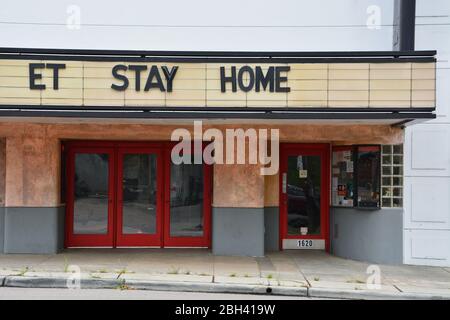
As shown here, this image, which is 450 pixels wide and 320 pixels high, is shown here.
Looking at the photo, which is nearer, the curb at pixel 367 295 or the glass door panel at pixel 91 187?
the curb at pixel 367 295

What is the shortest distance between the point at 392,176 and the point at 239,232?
341 centimetres

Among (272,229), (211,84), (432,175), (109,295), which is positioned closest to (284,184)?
(272,229)

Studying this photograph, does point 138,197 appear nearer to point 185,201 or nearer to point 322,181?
point 185,201

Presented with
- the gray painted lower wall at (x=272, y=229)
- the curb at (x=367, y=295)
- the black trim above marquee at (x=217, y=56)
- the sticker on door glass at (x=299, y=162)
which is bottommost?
the curb at (x=367, y=295)

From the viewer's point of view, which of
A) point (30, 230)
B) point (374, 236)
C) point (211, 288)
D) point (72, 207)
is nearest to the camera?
point (211, 288)

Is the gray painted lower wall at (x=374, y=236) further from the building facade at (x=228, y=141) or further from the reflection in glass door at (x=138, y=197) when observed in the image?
the reflection in glass door at (x=138, y=197)

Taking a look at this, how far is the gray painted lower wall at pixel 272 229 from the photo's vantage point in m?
11.1

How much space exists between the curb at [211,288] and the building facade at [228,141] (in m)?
2.36

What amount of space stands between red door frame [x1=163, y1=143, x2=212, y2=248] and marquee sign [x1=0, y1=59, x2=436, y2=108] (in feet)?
8.46

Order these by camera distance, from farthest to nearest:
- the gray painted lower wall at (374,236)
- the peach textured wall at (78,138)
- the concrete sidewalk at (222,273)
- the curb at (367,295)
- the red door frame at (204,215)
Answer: the red door frame at (204,215) < the peach textured wall at (78,138) < the gray painted lower wall at (374,236) < the concrete sidewalk at (222,273) < the curb at (367,295)

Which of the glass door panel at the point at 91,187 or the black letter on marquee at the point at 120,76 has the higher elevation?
the black letter on marquee at the point at 120,76

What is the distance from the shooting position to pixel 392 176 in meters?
10.0

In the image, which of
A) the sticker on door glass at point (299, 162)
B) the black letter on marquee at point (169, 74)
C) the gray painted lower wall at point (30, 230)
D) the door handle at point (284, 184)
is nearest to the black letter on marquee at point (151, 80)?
the black letter on marquee at point (169, 74)
